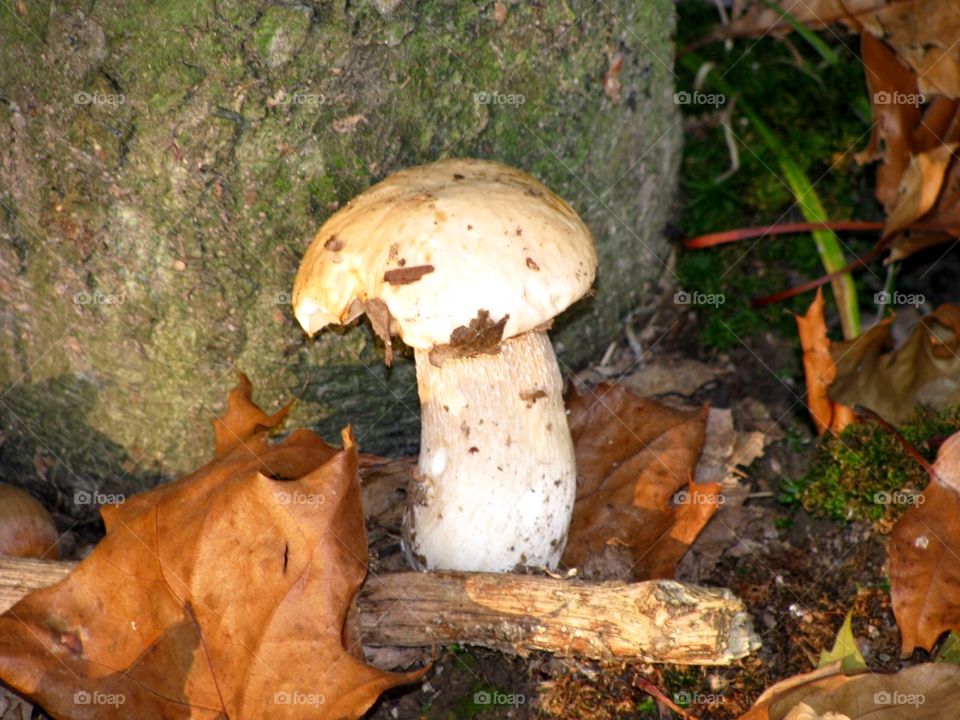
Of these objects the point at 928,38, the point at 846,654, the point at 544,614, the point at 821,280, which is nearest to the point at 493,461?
the point at 544,614

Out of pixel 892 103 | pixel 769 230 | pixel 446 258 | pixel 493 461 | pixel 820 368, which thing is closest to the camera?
pixel 446 258

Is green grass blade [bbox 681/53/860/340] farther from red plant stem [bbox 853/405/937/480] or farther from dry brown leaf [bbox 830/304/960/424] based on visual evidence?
red plant stem [bbox 853/405/937/480]

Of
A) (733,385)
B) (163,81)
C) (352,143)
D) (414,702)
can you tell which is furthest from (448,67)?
(414,702)

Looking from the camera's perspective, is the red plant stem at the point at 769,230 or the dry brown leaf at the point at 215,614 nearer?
the dry brown leaf at the point at 215,614

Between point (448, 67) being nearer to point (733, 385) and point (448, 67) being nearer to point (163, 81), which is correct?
point (163, 81)

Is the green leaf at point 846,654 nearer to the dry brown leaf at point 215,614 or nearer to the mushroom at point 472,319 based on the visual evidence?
the mushroom at point 472,319

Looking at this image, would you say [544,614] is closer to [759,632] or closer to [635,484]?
[635,484]

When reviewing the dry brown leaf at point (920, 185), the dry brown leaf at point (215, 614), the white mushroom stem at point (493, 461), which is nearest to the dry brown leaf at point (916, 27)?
the dry brown leaf at point (920, 185)
